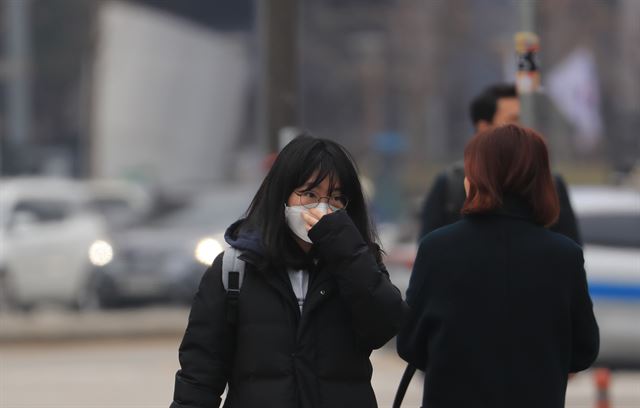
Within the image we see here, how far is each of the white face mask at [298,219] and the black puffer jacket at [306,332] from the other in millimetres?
41

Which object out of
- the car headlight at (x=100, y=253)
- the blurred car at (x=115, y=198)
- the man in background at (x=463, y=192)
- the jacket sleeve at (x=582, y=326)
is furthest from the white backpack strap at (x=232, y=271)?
the blurred car at (x=115, y=198)

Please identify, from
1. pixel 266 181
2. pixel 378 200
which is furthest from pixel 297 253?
pixel 378 200

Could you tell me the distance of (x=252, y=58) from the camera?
30.1 meters

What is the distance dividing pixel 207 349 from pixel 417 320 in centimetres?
61

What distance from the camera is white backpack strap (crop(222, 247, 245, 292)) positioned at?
156 inches

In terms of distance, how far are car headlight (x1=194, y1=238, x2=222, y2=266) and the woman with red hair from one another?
41.1 ft

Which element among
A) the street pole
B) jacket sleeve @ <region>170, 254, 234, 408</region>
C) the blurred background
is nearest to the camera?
jacket sleeve @ <region>170, 254, 234, 408</region>

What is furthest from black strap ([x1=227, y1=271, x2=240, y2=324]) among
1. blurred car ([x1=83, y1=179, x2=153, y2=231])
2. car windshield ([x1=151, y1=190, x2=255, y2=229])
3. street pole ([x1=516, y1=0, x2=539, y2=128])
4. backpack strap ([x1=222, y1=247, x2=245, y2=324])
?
blurred car ([x1=83, y1=179, x2=153, y2=231])

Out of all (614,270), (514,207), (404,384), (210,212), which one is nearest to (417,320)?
(404,384)

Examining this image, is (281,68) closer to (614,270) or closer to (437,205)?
(614,270)

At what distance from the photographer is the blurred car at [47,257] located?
1698 cm

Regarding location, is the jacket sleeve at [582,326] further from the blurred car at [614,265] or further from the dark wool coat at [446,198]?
the blurred car at [614,265]

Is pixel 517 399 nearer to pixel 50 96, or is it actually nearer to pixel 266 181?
pixel 266 181

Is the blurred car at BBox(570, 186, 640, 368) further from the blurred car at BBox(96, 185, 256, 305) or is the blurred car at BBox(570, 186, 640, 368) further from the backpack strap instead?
the backpack strap
